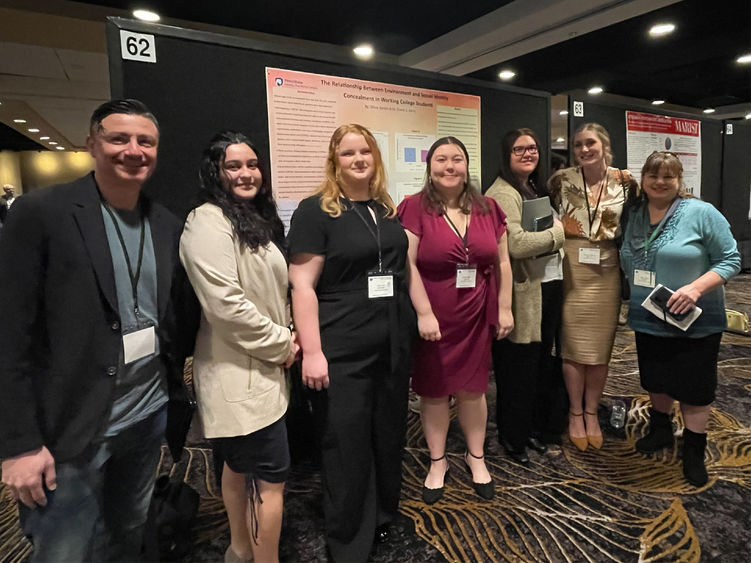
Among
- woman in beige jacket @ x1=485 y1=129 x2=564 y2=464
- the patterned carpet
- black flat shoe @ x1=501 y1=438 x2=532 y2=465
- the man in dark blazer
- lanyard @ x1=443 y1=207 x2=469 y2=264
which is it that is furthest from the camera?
black flat shoe @ x1=501 y1=438 x2=532 y2=465

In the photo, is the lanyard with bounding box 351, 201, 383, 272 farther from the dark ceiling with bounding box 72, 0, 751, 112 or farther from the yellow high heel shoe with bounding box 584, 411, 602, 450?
the dark ceiling with bounding box 72, 0, 751, 112

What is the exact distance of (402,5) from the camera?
4.56 metres

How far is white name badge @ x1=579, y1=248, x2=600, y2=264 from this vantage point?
2.27 meters

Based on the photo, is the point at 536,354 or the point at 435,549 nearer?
the point at 435,549

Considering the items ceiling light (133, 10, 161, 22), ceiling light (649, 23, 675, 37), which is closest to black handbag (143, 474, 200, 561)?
ceiling light (133, 10, 161, 22)

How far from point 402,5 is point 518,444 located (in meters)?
4.22

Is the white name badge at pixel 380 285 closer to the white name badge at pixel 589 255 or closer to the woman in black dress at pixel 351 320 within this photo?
the woman in black dress at pixel 351 320

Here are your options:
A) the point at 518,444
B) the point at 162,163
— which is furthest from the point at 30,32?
the point at 518,444

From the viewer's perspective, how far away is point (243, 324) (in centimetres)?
127

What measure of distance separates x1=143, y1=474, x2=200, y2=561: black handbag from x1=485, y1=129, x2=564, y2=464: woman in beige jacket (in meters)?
1.49

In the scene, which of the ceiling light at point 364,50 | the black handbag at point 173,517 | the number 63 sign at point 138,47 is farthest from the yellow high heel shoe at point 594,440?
the ceiling light at point 364,50

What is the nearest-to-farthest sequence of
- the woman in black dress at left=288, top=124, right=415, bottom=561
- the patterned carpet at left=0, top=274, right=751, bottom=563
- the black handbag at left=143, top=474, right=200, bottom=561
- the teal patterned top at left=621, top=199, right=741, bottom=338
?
the woman in black dress at left=288, top=124, right=415, bottom=561, the black handbag at left=143, top=474, right=200, bottom=561, the patterned carpet at left=0, top=274, right=751, bottom=563, the teal patterned top at left=621, top=199, right=741, bottom=338

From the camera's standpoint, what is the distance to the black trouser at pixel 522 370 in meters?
2.23

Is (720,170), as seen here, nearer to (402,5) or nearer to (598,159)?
(598,159)
